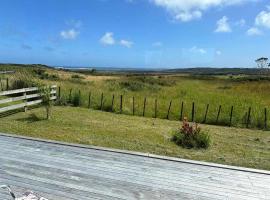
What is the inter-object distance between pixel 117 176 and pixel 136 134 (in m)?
5.43

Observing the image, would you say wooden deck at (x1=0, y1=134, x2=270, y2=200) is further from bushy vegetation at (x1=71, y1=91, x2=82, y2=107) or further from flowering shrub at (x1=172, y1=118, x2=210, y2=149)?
bushy vegetation at (x1=71, y1=91, x2=82, y2=107)

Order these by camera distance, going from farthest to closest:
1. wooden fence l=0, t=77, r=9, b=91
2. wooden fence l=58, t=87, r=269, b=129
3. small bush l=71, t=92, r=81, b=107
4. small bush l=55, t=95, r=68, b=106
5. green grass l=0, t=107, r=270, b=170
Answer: wooden fence l=0, t=77, r=9, b=91 → small bush l=71, t=92, r=81, b=107 → small bush l=55, t=95, r=68, b=106 → wooden fence l=58, t=87, r=269, b=129 → green grass l=0, t=107, r=270, b=170

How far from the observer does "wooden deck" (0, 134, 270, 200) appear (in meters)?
5.46

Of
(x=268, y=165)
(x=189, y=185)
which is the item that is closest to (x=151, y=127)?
(x=268, y=165)

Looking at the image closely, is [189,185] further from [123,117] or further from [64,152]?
[123,117]

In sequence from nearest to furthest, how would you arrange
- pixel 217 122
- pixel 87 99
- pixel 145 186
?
pixel 145 186
pixel 217 122
pixel 87 99

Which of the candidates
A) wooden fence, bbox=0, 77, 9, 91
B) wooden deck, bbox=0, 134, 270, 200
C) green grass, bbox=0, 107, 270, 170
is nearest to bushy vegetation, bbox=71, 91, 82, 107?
green grass, bbox=0, 107, 270, 170

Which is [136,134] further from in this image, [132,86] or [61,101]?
[132,86]

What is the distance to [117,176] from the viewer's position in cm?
619

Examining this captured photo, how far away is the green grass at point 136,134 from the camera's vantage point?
914 cm

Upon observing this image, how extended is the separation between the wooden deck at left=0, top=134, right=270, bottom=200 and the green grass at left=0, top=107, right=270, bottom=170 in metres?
1.79

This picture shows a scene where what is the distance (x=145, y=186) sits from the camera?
5785 mm

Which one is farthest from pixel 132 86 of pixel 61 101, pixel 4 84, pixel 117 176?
pixel 117 176

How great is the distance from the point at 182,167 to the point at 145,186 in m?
1.26
